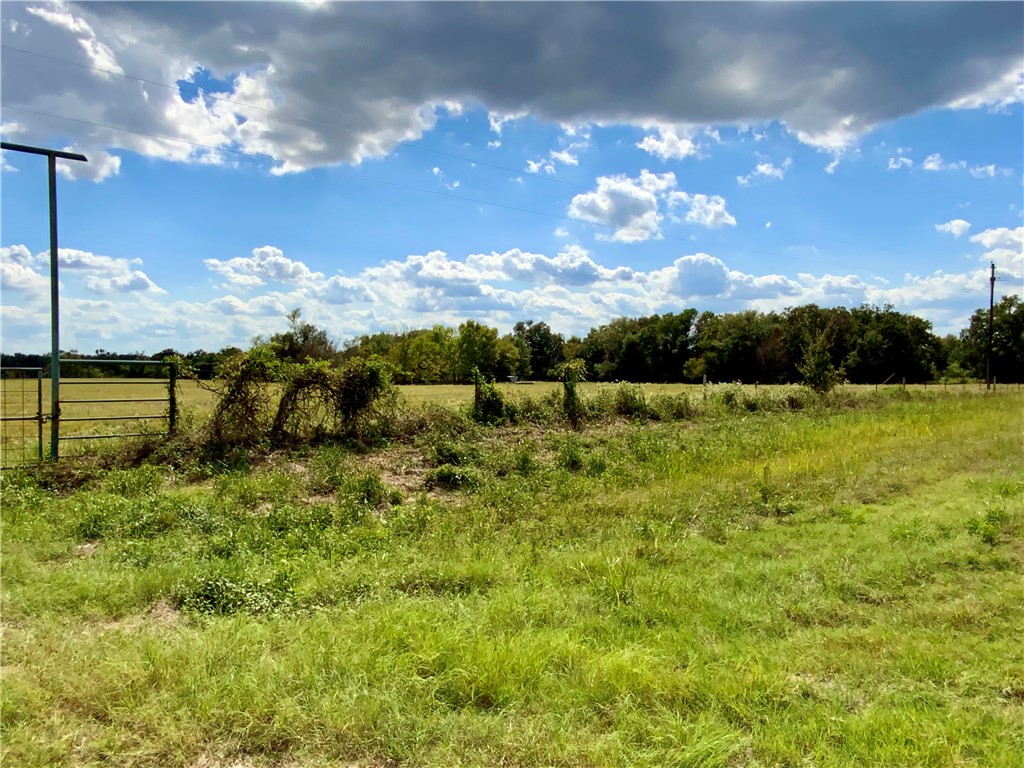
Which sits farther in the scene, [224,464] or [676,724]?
[224,464]

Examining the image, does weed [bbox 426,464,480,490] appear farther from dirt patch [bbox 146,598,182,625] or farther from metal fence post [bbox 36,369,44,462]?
metal fence post [bbox 36,369,44,462]

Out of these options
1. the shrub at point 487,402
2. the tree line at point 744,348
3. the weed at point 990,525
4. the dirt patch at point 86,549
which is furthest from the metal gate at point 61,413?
the tree line at point 744,348

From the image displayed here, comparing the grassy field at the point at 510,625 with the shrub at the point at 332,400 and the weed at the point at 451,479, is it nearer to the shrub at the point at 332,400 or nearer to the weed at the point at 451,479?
the weed at the point at 451,479

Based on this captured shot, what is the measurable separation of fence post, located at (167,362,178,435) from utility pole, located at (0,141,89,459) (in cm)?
177

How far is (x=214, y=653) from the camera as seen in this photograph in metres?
3.55

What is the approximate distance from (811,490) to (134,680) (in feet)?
28.3

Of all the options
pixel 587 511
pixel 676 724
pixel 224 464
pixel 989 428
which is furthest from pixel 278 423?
pixel 989 428

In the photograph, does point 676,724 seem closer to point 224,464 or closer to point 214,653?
point 214,653

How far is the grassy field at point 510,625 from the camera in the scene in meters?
2.89

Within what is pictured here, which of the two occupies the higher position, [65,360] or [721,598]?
[65,360]

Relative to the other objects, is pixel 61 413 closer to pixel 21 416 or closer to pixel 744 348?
pixel 21 416

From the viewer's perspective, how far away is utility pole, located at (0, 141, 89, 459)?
29.9ft

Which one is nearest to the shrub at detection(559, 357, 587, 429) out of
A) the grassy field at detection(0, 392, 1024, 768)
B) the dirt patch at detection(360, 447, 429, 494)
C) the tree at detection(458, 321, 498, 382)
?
the dirt patch at detection(360, 447, 429, 494)

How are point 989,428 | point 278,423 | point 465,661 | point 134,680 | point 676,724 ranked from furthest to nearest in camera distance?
point 989,428 < point 278,423 < point 465,661 < point 134,680 < point 676,724
